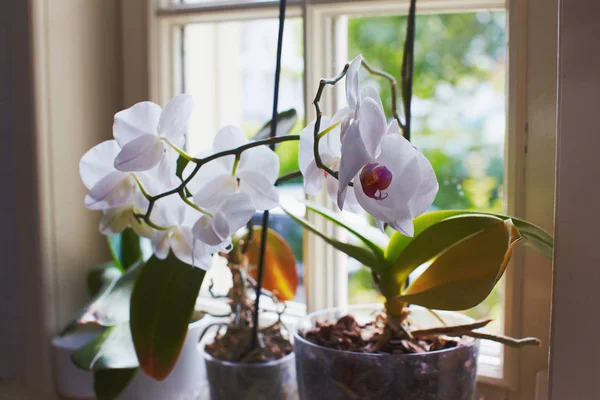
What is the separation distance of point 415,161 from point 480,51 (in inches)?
96.8

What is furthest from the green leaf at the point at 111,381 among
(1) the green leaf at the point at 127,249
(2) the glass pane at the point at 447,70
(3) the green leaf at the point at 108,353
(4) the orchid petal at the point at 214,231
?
(2) the glass pane at the point at 447,70

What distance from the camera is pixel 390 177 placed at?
49 centimetres

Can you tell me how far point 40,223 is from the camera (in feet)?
3.22

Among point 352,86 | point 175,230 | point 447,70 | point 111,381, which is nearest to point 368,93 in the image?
point 352,86

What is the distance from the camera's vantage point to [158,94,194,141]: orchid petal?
0.60 m

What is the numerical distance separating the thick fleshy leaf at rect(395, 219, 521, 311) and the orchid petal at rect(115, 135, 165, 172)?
0.29 m

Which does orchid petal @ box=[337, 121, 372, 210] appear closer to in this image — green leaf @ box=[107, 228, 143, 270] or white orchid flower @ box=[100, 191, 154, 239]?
white orchid flower @ box=[100, 191, 154, 239]

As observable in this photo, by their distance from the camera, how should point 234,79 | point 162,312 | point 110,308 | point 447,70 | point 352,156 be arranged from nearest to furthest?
point 352,156 < point 162,312 < point 110,308 < point 234,79 < point 447,70

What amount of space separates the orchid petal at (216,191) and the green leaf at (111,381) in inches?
11.9

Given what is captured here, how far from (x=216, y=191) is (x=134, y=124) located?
0.10m

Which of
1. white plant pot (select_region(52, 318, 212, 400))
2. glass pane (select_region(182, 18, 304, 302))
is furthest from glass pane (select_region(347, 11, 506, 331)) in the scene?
white plant pot (select_region(52, 318, 212, 400))

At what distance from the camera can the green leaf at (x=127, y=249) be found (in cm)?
94

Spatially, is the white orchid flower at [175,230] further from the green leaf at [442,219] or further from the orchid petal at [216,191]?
the green leaf at [442,219]

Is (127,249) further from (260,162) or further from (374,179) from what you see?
(374,179)
